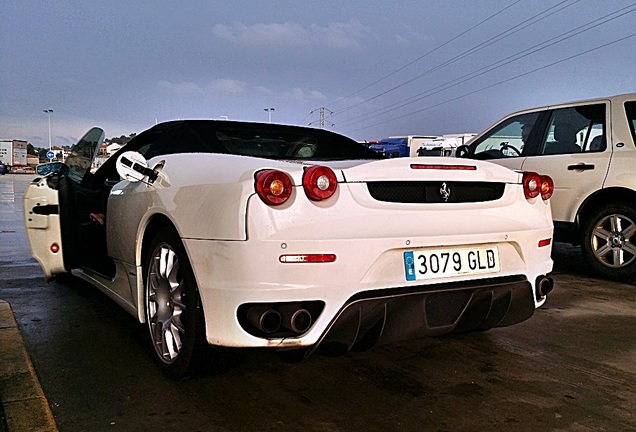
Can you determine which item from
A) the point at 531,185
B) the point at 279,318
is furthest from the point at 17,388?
the point at 531,185

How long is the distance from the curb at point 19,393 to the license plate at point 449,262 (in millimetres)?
1637

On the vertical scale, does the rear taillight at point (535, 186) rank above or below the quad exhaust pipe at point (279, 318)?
above

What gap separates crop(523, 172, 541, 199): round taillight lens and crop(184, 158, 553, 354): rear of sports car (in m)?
0.23

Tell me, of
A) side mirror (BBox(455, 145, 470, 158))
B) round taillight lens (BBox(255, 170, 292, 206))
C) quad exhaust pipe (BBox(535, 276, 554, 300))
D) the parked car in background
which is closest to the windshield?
the parked car in background

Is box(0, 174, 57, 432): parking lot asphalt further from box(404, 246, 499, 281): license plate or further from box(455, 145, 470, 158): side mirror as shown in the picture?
box(455, 145, 470, 158): side mirror

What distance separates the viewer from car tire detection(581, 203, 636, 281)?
529cm

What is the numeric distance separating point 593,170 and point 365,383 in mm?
3874

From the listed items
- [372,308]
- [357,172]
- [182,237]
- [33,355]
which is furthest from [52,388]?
[357,172]

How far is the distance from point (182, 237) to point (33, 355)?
1.38 meters

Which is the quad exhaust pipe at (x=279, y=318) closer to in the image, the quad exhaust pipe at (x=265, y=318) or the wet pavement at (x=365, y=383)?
the quad exhaust pipe at (x=265, y=318)

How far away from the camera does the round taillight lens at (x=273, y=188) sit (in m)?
2.25

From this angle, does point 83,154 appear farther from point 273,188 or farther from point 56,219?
point 273,188

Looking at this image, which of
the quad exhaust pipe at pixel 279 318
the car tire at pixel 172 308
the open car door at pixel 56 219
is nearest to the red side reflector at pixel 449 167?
the quad exhaust pipe at pixel 279 318

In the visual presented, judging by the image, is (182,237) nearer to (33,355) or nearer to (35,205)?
(33,355)
